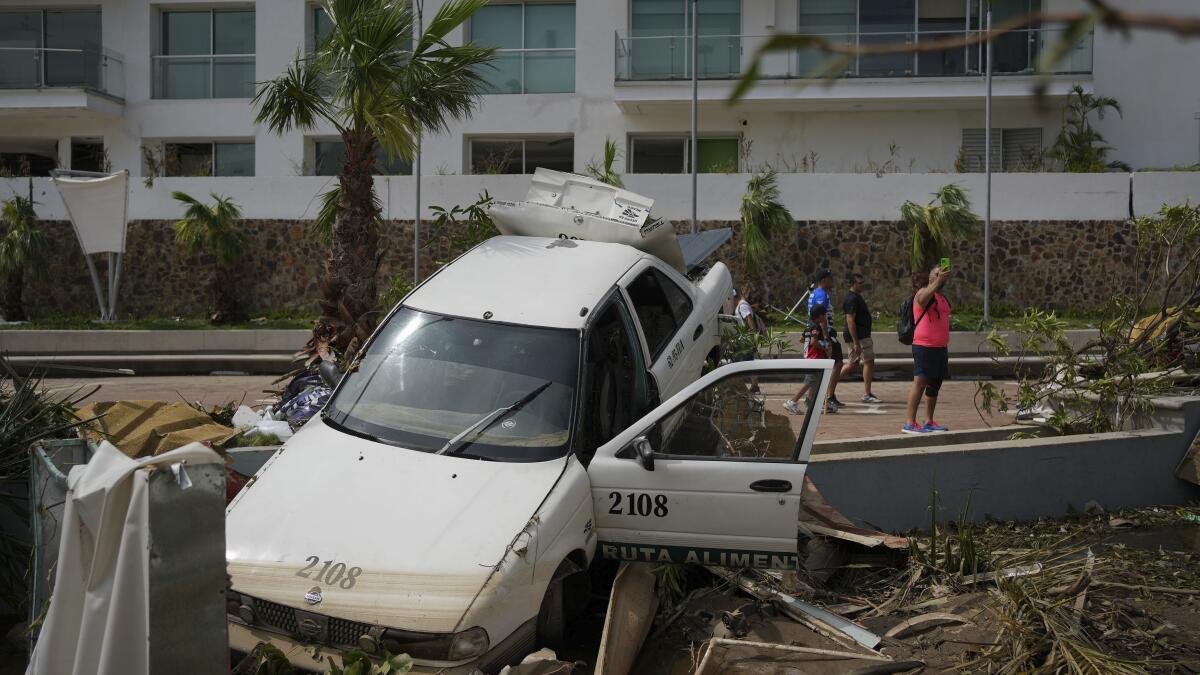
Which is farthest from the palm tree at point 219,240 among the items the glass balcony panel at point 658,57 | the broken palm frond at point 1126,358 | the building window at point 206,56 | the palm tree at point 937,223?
the broken palm frond at point 1126,358

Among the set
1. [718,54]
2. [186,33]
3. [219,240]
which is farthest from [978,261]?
[186,33]

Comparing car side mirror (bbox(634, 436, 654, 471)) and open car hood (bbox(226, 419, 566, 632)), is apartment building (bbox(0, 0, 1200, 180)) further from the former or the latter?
open car hood (bbox(226, 419, 566, 632))

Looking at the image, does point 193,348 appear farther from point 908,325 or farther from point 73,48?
point 908,325

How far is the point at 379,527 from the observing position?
4.64m

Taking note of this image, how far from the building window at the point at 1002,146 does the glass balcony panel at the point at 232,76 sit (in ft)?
61.2

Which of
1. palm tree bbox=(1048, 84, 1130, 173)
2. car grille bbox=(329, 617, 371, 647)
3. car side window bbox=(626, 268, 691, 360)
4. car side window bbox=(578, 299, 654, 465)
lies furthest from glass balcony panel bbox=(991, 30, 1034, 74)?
car grille bbox=(329, 617, 371, 647)

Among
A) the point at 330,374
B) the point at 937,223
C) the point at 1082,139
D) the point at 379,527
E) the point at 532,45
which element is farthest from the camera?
the point at 532,45

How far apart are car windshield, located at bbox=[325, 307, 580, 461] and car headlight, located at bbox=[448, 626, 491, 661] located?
45.1 inches

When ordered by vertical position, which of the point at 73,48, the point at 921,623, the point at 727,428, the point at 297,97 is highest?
the point at 73,48

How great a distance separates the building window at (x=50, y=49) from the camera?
27.0 m

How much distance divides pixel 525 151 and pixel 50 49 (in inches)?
512

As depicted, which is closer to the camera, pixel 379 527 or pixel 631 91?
pixel 379 527

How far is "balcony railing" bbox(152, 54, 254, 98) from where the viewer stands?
27.2m

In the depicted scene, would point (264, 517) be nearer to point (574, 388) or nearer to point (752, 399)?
point (574, 388)
